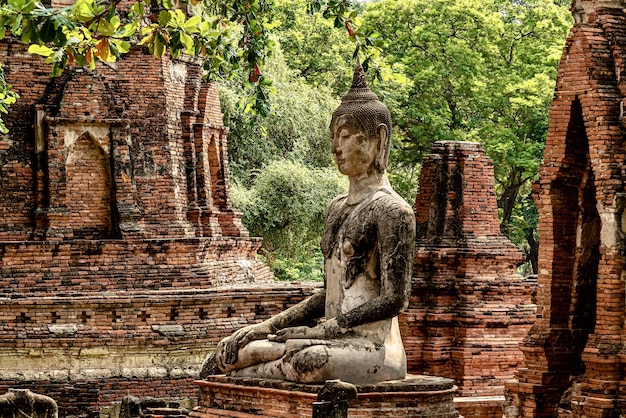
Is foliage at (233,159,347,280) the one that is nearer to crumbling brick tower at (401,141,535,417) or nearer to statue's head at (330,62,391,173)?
crumbling brick tower at (401,141,535,417)

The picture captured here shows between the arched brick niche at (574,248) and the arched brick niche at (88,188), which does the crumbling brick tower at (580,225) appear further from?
the arched brick niche at (88,188)

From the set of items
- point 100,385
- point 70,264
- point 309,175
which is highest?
point 309,175

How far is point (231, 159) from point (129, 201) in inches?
381

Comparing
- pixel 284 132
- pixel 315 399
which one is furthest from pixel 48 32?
pixel 284 132

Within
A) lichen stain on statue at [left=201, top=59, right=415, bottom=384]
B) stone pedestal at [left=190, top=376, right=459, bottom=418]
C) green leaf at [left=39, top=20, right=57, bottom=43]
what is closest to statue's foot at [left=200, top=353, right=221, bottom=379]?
lichen stain on statue at [left=201, top=59, right=415, bottom=384]

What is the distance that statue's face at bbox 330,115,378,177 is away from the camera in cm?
967

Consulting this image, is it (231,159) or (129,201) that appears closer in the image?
(129,201)

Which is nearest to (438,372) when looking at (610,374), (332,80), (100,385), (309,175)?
(100,385)

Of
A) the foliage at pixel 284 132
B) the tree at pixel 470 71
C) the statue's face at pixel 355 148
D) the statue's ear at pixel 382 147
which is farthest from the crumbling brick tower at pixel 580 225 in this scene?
the tree at pixel 470 71

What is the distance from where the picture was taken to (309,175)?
1131 inches

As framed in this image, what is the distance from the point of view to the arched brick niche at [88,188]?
20.1 meters

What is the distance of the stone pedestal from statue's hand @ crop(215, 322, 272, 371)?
19 cm

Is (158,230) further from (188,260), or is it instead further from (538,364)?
(538,364)

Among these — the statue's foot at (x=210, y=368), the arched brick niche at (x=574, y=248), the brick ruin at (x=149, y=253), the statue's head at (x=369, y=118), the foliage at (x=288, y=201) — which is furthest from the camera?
the foliage at (x=288, y=201)
